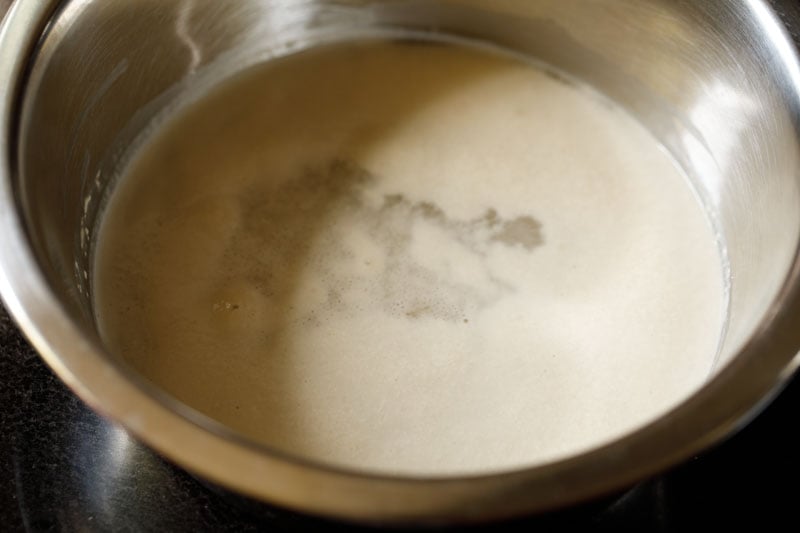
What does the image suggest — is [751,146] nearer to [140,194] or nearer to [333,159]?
[333,159]

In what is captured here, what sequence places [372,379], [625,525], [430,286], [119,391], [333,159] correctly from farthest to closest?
[333,159], [430,286], [372,379], [625,525], [119,391]

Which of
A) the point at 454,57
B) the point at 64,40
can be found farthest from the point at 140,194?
the point at 454,57

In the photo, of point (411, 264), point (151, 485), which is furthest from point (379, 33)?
point (151, 485)

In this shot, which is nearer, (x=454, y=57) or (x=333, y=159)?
(x=333, y=159)

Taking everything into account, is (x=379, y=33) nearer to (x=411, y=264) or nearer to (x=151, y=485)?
(x=411, y=264)

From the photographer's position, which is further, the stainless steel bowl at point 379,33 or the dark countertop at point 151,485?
the dark countertop at point 151,485
